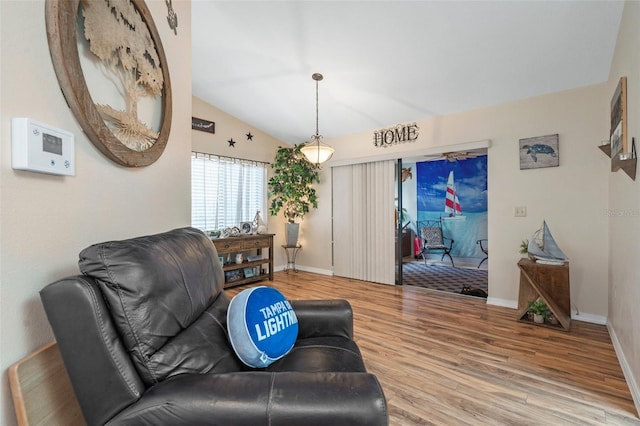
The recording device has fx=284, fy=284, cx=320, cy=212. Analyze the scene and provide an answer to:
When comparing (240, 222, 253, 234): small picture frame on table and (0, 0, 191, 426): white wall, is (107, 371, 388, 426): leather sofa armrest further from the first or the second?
(240, 222, 253, 234): small picture frame on table

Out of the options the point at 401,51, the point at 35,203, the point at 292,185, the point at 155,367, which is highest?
the point at 401,51

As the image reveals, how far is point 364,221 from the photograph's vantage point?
463 centimetres

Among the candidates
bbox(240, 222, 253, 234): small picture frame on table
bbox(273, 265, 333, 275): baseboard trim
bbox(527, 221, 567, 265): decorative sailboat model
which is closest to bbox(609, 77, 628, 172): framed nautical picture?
bbox(527, 221, 567, 265): decorative sailboat model

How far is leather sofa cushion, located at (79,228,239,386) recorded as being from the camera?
33.5 inches

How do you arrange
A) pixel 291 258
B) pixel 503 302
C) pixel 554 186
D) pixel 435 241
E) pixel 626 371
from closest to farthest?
pixel 626 371
pixel 554 186
pixel 503 302
pixel 291 258
pixel 435 241

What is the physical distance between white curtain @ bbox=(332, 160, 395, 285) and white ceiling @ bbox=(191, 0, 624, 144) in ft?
3.42

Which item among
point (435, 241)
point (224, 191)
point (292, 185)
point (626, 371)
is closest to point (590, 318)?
point (626, 371)

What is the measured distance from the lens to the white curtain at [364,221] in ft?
14.3

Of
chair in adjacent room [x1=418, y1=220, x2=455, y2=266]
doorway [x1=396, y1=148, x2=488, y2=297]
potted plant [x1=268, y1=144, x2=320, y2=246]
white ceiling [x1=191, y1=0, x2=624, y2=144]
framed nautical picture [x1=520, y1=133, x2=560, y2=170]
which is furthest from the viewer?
chair in adjacent room [x1=418, y1=220, x2=455, y2=266]

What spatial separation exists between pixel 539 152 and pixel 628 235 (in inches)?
56.5

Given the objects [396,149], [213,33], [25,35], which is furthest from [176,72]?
[396,149]

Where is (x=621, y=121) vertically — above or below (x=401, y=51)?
below

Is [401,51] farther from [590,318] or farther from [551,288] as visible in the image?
[590,318]

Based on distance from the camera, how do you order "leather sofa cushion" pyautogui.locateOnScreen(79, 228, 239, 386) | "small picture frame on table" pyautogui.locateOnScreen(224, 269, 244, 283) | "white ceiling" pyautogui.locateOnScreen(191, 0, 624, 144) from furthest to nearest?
"small picture frame on table" pyautogui.locateOnScreen(224, 269, 244, 283), "white ceiling" pyautogui.locateOnScreen(191, 0, 624, 144), "leather sofa cushion" pyautogui.locateOnScreen(79, 228, 239, 386)
